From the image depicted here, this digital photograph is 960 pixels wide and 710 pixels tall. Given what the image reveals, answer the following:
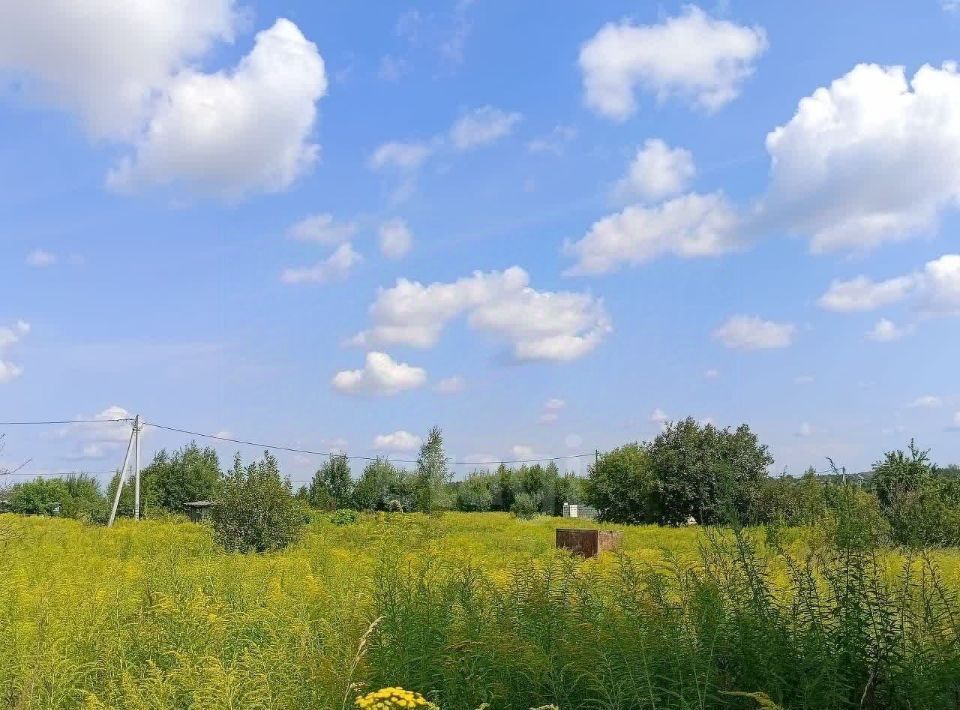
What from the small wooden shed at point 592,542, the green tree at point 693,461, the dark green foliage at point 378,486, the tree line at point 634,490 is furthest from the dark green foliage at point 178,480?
the small wooden shed at point 592,542

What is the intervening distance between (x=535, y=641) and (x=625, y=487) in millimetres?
23273

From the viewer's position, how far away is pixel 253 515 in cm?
1344

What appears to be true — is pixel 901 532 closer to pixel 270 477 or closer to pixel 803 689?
pixel 803 689

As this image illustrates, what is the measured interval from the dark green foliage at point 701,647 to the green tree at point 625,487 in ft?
67.3

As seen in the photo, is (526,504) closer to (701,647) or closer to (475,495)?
(475,495)

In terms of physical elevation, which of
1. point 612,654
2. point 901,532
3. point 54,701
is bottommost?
point 54,701

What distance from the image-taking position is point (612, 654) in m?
3.84

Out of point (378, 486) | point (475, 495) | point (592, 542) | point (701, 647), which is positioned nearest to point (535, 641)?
point (701, 647)

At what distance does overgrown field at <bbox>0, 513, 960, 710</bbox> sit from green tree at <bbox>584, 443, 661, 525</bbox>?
1925 cm

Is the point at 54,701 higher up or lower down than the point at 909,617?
lower down

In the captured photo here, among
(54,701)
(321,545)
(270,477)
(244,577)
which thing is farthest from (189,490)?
(54,701)

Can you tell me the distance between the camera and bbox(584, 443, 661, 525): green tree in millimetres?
25156

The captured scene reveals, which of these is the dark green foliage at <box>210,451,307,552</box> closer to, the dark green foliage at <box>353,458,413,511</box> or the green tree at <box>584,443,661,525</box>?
the green tree at <box>584,443,661,525</box>

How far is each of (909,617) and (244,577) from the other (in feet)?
18.4
